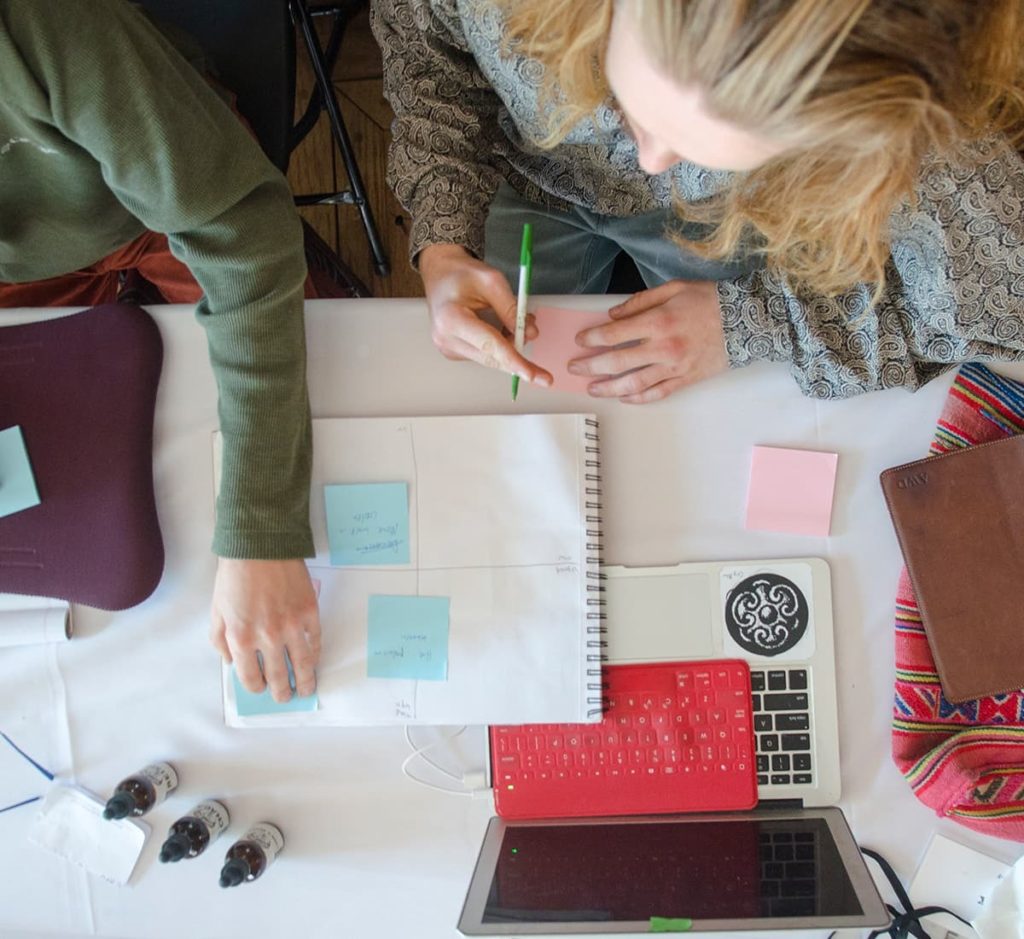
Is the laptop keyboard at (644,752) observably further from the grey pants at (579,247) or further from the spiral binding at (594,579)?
the grey pants at (579,247)

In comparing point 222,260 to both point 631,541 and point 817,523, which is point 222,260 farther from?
point 817,523

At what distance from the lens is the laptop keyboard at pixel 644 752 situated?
0.83 meters

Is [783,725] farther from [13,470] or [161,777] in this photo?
[13,470]

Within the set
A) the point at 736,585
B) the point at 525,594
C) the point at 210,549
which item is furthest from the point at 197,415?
the point at 736,585

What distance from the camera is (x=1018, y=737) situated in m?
Result: 0.81

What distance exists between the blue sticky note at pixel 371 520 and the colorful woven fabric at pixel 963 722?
1.64ft

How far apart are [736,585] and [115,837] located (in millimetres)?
678

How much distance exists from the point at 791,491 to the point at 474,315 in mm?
363

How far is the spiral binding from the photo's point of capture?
821mm

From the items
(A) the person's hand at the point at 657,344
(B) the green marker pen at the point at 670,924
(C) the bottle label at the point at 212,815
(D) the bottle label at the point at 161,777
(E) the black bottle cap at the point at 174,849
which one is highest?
(A) the person's hand at the point at 657,344

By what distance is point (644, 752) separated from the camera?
83 cm

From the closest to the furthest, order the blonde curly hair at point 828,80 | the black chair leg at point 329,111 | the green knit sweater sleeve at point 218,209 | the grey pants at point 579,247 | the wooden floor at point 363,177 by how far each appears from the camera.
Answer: the blonde curly hair at point 828,80 < the green knit sweater sleeve at point 218,209 < the grey pants at point 579,247 < the black chair leg at point 329,111 < the wooden floor at point 363,177

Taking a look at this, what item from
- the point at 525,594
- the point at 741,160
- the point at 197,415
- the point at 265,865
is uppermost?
the point at 741,160

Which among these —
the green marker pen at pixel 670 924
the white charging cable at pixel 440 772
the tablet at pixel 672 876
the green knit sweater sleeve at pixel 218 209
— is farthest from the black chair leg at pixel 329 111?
the green marker pen at pixel 670 924
